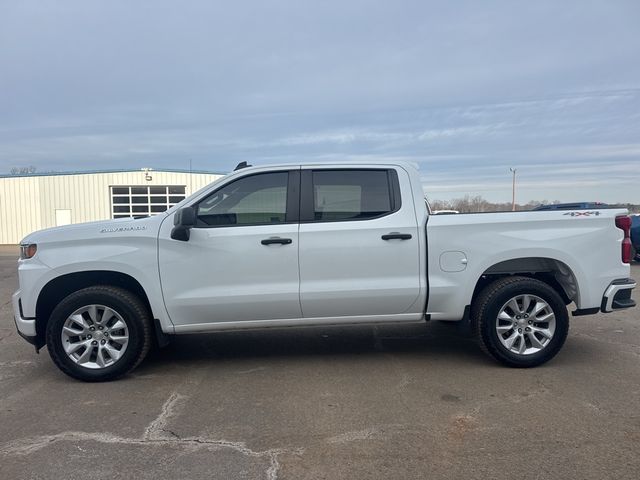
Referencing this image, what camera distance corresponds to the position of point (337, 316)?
5219 millimetres

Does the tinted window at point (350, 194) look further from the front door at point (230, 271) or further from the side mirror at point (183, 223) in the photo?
the side mirror at point (183, 223)

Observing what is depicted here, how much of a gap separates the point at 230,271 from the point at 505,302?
2679mm

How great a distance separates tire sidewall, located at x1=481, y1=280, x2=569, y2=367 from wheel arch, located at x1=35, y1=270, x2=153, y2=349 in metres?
3.29

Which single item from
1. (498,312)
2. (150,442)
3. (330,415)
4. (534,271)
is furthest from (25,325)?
(534,271)

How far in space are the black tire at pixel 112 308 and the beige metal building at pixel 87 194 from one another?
78.2 ft

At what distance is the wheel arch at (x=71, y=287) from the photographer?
5098 millimetres

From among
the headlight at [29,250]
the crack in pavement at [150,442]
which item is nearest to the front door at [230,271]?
the headlight at [29,250]

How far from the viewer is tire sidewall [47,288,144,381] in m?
4.95

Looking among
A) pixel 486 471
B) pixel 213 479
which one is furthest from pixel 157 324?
pixel 486 471

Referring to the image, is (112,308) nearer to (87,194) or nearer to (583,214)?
(583,214)

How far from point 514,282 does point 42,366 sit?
499cm

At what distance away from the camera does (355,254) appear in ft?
16.7

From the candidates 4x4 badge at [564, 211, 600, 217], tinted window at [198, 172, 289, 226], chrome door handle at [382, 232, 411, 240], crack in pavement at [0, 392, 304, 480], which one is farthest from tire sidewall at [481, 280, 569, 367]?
crack in pavement at [0, 392, 304, 480]

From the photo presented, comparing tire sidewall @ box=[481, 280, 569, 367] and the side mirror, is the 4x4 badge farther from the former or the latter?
the side mirror
